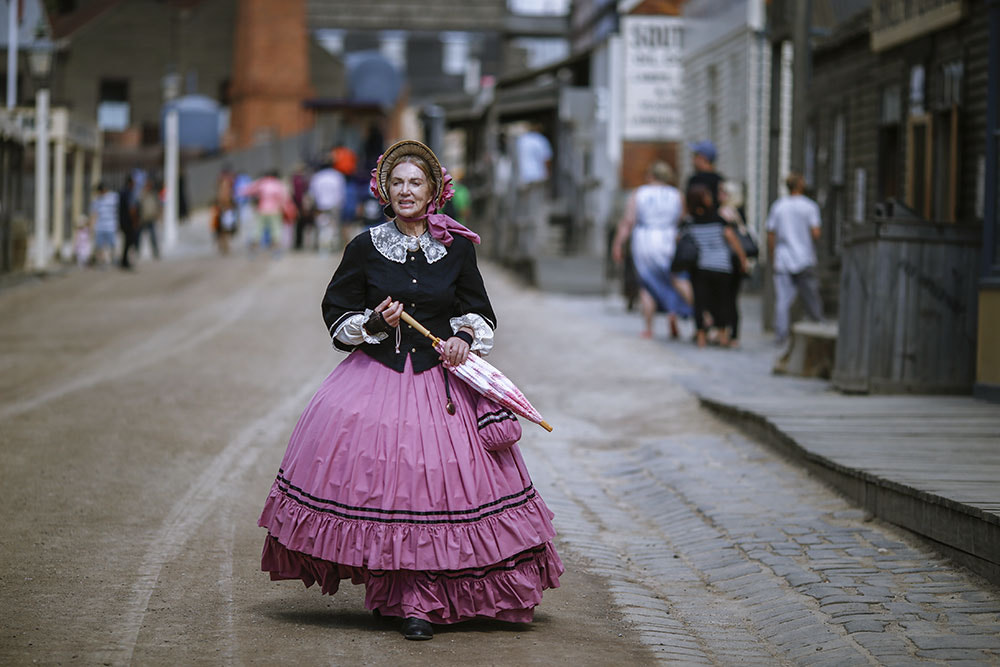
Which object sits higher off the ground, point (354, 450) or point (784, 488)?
Answer: point (354, 450)

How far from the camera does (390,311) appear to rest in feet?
19.9

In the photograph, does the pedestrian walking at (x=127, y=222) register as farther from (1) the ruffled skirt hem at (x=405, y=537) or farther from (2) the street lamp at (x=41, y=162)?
(1) the ruffled skirt hem at (x=405, y=537)

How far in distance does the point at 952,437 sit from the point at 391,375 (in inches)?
172

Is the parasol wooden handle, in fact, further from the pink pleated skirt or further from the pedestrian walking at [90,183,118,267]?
the pedestrian walking at [90,183,118,267]

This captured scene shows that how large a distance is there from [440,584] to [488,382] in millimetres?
769

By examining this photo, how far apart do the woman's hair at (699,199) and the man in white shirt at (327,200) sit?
52.3 ft

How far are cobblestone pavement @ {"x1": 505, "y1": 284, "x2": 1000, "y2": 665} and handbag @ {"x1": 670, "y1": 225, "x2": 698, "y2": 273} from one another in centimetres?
324

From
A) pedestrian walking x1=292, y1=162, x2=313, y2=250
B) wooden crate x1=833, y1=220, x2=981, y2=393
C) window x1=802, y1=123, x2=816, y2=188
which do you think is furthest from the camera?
pedestrian walking x1=292, y1=162, x2=313, y2=250

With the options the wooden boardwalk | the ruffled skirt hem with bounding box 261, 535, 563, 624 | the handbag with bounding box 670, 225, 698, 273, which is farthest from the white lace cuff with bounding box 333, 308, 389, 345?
the handbag with bounding box 670, 225, 698, 273

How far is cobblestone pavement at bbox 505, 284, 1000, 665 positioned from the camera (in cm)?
606

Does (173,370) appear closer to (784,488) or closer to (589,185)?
(784,488)

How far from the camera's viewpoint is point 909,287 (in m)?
11.5

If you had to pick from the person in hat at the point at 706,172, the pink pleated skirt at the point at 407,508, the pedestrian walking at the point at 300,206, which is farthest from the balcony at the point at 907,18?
the pedestrian walking at the point at 300,206

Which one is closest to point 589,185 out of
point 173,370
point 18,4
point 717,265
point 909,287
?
point 18,4
